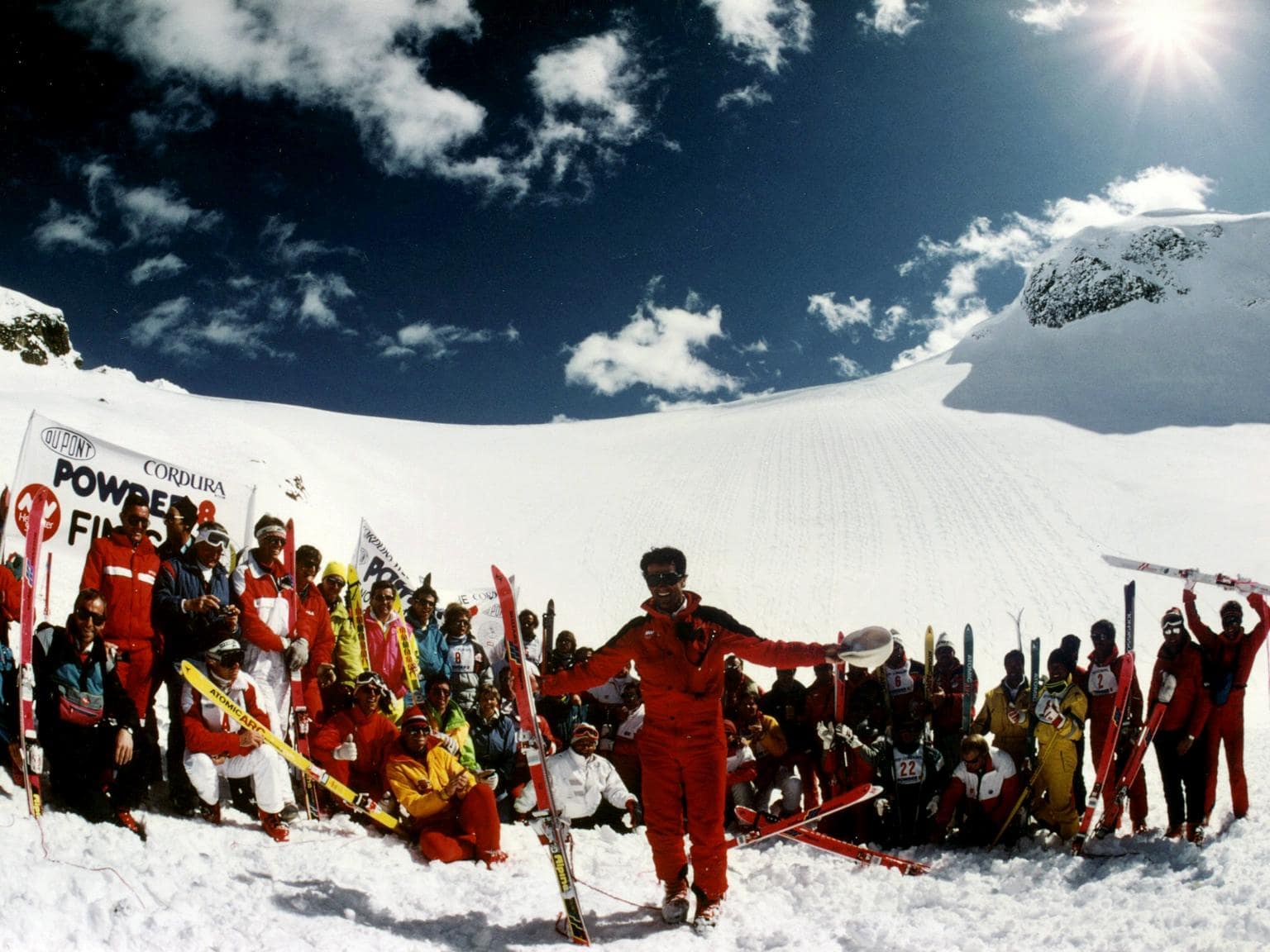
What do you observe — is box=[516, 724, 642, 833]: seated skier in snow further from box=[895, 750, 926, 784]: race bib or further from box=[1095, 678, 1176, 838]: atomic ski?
box=[1095, 678, 1176, 838]: atomic ski

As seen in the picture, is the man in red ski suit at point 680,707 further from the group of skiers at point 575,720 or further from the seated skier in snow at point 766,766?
the seated skier in snow at point 766,766

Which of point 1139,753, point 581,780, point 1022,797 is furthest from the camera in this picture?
point 1022,797

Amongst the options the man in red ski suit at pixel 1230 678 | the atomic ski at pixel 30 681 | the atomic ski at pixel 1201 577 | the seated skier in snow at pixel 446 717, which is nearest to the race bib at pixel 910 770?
the man in red ski suit at pixel 1230 678

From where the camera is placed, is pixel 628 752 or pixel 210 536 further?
pixel 628 752

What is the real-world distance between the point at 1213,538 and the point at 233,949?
1018 inches

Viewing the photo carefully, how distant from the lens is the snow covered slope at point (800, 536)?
3729mm

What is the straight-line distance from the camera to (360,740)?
17.3ft

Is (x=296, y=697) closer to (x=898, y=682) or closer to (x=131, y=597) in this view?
(x=131, y=597)

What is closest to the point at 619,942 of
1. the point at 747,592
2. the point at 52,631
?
the point at 52,631

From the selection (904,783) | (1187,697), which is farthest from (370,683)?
(1187,697)

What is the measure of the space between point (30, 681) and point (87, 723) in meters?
0.42

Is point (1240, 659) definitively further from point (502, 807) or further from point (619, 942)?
point (502, 807)

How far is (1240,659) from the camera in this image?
5262mm

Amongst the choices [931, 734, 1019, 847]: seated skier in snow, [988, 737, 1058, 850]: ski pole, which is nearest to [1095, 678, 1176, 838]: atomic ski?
[988, 737, 1058, 850]: ski pole
